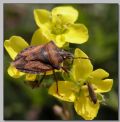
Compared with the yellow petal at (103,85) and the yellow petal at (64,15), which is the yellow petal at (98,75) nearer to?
the yellow petal at (103,85)

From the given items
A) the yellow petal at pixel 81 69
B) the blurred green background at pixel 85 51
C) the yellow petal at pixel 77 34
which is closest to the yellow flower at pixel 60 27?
the yellow petal at pixel 77 34

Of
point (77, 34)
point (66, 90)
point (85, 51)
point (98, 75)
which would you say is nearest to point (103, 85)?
point (98, 75)

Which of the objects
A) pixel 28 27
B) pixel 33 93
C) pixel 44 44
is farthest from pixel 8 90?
pixel 44 44

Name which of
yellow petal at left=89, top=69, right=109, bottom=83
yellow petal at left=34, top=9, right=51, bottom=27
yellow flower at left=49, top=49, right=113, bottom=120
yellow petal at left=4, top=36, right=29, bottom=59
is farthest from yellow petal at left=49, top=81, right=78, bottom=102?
yellow petal at left=34, top=9, right=51, bottom=27

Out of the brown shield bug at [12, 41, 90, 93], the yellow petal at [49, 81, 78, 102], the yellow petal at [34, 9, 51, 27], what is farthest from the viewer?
the yellow petal at [34, 9, 51, 27]

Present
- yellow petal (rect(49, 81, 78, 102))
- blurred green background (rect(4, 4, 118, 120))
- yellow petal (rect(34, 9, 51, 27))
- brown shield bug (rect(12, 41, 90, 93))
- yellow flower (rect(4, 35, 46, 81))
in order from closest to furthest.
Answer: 1. yellow petal (rect(49, 81, 78, 102))
2. brown shield bug (rect(12, 41, 90, 93))
3. yellow flower (rect(4, 35, 46, 81))
4. yellow petal (rect(34, 9, 51, 27))
5. blurred green background (rect(4, 4, 118, 120))

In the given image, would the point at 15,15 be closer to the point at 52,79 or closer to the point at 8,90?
the point at 8,90

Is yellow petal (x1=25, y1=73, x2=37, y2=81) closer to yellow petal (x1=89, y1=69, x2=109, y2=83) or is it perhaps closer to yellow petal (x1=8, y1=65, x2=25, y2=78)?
yellow petal (x1=8, y1=65, x2=25, y2=78)
